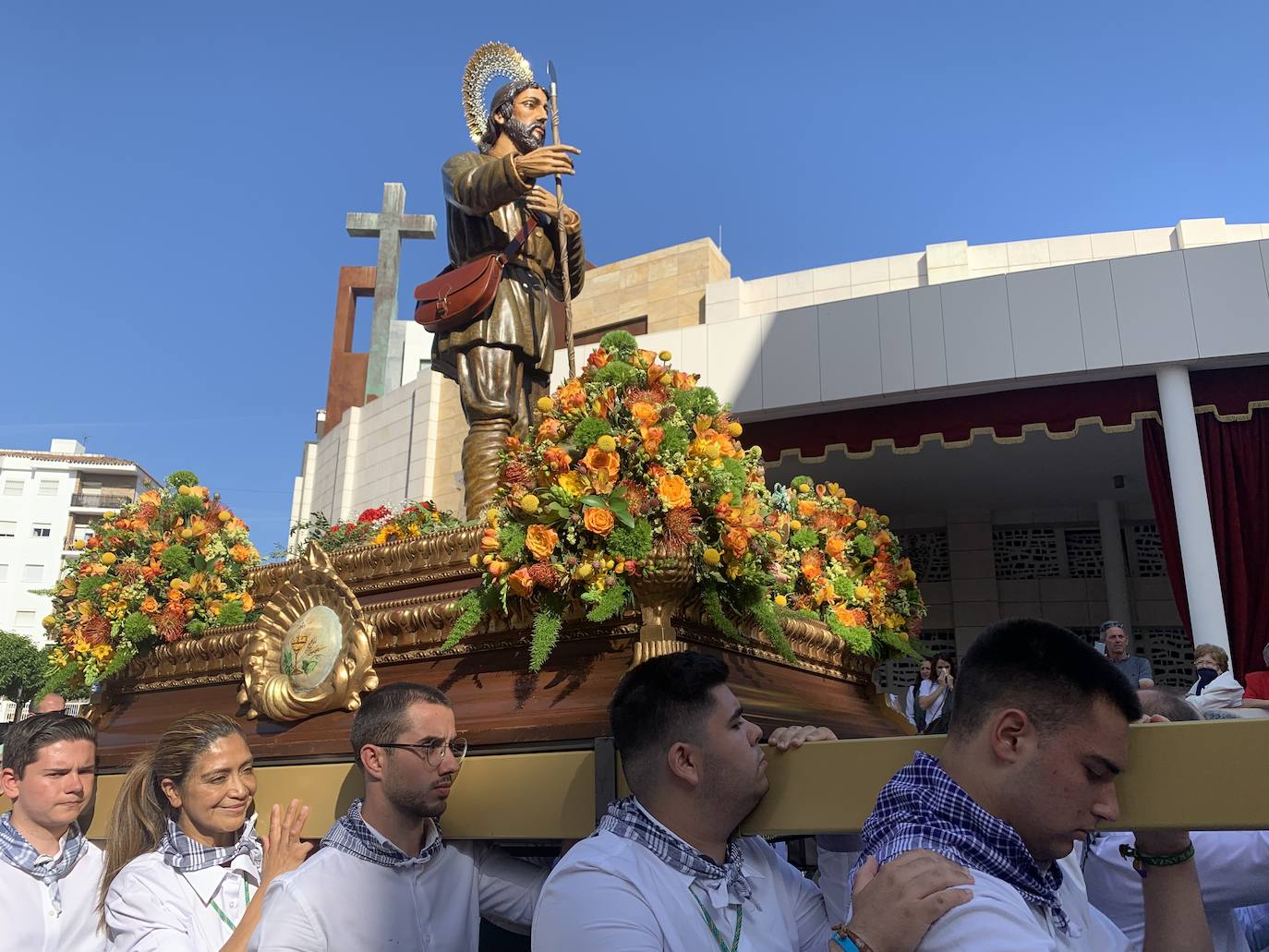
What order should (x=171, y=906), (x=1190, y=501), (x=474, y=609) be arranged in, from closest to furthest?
(x=171, y=906)
(x=474, y=609)
(x=1190, y=501)

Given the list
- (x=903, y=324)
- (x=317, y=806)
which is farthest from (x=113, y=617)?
(x=903, y=324)

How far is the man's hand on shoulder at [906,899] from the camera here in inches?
50.4

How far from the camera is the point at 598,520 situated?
8.82 feet

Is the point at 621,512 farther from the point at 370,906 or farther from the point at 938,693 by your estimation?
the point at 938,693

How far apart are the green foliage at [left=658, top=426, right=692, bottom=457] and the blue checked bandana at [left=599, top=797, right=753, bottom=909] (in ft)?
3.72

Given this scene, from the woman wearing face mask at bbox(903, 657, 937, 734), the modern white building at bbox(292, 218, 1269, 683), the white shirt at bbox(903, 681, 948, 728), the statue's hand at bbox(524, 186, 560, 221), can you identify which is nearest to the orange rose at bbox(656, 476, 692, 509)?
the statue's hand at bbox(524, 186, 560, 221)

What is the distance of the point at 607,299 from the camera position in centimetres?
1669

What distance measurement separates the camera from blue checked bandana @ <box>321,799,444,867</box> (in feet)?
7.44

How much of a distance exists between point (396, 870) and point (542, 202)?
10.3ft

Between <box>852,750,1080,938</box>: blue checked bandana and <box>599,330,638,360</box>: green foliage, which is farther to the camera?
<box>599,330,638,360</box>: green foliage

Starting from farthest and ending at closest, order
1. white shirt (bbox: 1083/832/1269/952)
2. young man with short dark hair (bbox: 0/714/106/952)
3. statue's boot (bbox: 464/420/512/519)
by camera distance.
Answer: statue's boot (bbox: 464/420/512/519) < young man with short dark hair (bbox: 0/714/106/952) < white shirt (bbox: 1083/832/1269/952)

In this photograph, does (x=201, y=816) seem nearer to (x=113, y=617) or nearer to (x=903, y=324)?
(x=113, y=617)

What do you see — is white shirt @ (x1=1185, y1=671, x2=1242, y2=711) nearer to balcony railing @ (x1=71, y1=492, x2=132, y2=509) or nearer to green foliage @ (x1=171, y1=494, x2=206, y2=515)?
green foliage @ (x1=171, y1=494, x2=206, y2=515)

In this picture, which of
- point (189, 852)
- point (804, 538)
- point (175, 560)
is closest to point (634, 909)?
point (189, 852)
